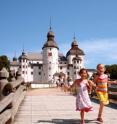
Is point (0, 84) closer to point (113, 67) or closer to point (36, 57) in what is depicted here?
point (113, 67)

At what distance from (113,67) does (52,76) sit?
24194 mm

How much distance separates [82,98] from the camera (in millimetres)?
8742

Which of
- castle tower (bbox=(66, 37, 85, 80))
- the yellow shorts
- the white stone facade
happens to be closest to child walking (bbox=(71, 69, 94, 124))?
the yellow shorts

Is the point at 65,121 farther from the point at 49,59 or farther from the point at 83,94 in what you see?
the point at 49,59

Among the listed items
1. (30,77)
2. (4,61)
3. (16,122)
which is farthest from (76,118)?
(30,77)

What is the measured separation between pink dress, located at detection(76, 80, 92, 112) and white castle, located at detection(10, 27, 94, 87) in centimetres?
11705

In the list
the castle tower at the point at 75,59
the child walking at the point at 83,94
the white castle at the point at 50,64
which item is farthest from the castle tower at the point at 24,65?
the child walking at the point at 83,94

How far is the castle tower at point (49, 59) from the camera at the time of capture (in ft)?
430

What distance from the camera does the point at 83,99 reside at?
28.7 ft

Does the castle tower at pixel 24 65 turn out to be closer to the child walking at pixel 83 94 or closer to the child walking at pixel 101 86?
the child walking at pixel 101 86

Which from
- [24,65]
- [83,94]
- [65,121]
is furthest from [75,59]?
[83,94]

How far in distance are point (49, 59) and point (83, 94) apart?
123 metres

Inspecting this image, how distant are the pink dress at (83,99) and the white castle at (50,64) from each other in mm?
117054

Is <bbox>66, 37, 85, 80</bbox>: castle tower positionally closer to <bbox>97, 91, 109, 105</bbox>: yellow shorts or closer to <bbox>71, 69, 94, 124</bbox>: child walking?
<bbox>97, 91, 109, 105</bbox>: yellow shorts
